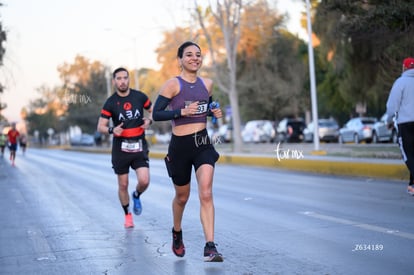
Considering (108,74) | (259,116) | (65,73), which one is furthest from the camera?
(259,116)

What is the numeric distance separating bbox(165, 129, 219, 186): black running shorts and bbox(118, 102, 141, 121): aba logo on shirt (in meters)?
2.85

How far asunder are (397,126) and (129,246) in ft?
16.6

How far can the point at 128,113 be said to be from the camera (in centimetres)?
995

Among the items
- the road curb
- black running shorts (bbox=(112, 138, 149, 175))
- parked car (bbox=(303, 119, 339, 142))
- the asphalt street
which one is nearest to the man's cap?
the asphalt street

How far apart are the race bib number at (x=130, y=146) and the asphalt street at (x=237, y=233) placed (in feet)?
3.23

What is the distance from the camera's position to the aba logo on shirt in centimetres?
994

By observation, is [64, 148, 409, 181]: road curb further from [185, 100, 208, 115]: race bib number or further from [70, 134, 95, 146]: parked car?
[70, 134, 95, 146]: parked car

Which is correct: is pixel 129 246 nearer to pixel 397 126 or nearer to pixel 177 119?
pixel 177 119

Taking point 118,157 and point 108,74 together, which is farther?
point 108,74

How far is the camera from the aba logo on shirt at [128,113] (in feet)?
32.6

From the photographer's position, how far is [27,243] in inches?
350

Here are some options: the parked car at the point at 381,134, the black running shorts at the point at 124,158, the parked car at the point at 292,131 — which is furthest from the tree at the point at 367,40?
the parked car at the point at 292,131

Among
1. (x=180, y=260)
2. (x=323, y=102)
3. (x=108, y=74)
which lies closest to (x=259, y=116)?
(x=323, y=102)

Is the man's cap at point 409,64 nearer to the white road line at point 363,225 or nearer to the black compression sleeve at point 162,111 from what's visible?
the white road line at point 363,225
